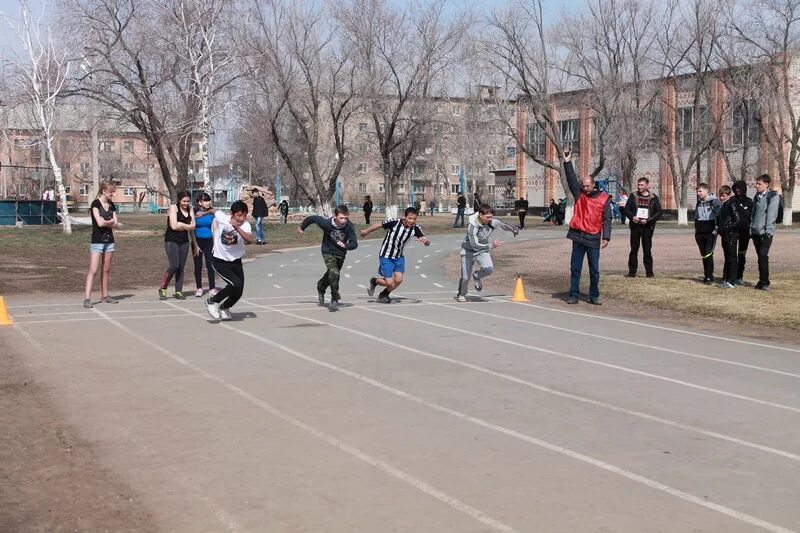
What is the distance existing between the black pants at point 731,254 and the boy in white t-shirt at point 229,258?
906cm

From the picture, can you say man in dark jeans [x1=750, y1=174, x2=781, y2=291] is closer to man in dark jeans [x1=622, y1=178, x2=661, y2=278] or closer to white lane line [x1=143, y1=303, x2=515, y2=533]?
man in dark jeans [x1=622, y1=178, x2=661, y2=278]

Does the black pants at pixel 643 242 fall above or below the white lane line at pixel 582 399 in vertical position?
above

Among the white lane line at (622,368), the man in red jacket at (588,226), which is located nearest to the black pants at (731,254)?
the man in red jacket at (588,226)

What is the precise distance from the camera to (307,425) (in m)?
7.48

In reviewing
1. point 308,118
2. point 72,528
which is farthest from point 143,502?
point 308,118

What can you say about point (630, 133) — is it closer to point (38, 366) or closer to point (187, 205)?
point (187, 205)

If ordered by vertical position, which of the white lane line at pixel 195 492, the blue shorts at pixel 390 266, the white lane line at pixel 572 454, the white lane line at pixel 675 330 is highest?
the blue shorts at pixel 390 266

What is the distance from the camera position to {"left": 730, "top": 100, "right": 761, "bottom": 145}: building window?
58331 mm

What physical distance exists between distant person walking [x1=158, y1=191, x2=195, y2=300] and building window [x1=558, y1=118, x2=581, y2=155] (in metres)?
66.0

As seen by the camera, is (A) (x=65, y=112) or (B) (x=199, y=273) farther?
(A) (x=65, y=112)

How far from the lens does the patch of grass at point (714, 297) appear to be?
14.7 metres

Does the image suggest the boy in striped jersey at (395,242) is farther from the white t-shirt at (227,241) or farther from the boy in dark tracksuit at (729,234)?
the boy in dark tracksuit at (729,234)

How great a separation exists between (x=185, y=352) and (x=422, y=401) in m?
3.56

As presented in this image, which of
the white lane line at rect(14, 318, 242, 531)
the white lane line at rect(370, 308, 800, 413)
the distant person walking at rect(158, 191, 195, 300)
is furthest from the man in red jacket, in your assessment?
the white lane line at rect(14, 318, 242, 531)
